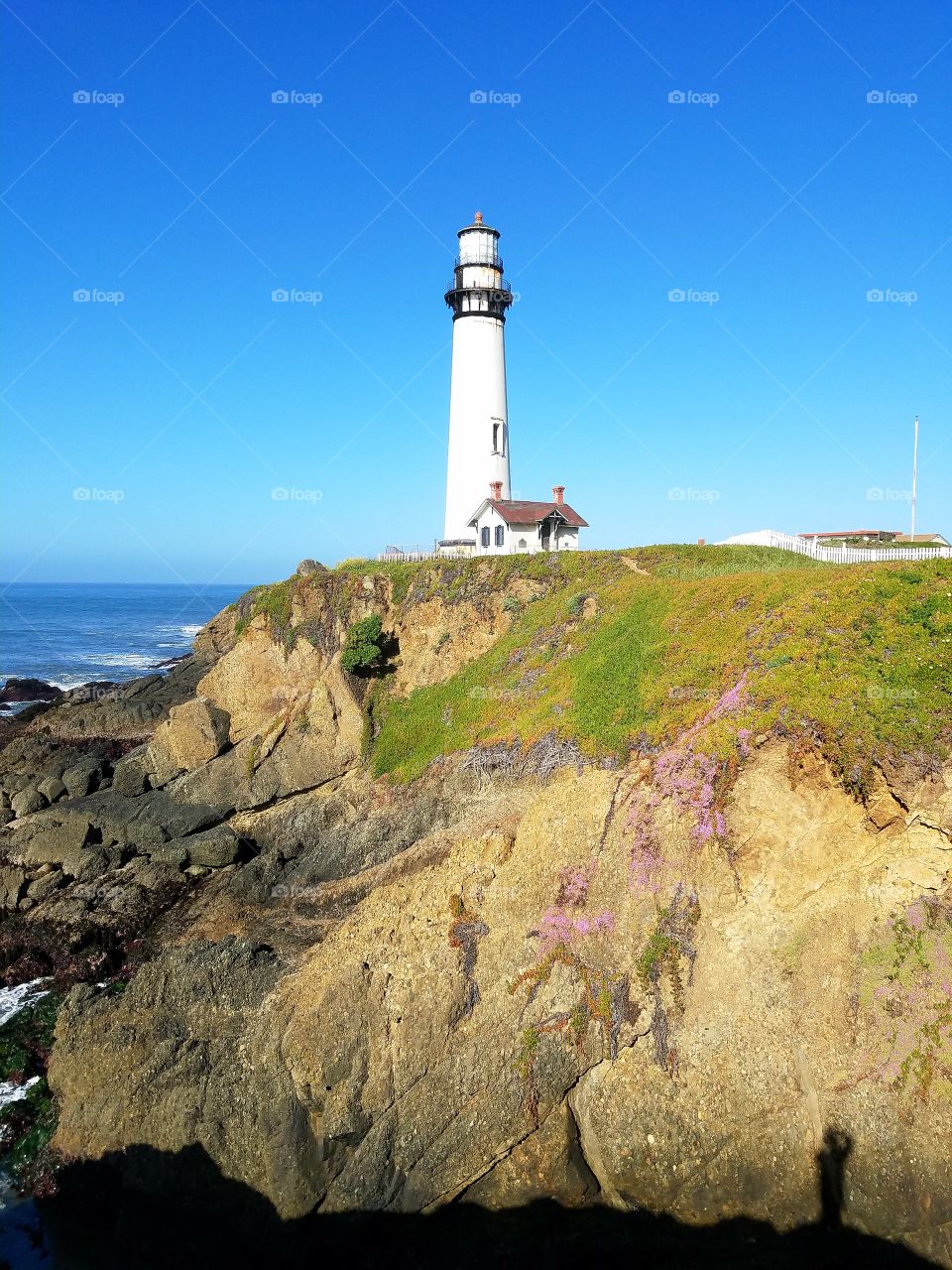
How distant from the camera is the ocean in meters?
64.1

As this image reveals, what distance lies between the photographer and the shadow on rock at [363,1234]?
12.3 metres

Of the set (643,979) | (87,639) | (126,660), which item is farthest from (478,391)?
(87,639)

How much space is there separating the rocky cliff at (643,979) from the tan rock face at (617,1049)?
44mm

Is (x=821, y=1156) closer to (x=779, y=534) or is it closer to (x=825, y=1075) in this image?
(x=825, y=1075)

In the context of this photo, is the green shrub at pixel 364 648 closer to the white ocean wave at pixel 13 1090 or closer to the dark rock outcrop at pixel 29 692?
the white ocean wave at pixel 13 1090

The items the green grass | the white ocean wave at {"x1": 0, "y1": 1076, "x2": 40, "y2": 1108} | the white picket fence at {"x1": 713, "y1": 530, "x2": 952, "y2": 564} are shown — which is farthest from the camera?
the white picket fence at {"x1": 713, "y1": 530, "x2": 952, "y2": 564}

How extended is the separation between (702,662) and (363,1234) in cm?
1344

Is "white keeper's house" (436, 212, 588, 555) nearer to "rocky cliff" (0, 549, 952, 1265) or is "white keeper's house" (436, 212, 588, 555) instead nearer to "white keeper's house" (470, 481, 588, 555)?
A: "white keeper's house" (470, 481, 588, 555)

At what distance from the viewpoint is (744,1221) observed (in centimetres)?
1255

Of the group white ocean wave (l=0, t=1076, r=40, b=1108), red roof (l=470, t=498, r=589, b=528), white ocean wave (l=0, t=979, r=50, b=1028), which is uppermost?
red roof (l=470, t=498, r=589, b=528)

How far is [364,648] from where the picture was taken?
2905 centimetres

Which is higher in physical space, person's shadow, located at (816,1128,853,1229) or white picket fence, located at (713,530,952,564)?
white picket fence, located at (713,530,952,564)

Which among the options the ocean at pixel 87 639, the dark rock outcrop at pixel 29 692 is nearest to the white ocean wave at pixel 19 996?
the dark rock outcrop at pixel 29 692

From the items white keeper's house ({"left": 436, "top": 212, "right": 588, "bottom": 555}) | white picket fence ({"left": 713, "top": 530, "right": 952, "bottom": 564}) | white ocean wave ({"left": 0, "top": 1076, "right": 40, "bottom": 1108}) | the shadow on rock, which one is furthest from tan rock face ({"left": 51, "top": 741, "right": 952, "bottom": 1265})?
white keeper's house ({"left": 436, "top": 212, "right": 588, "bottom": 555})
